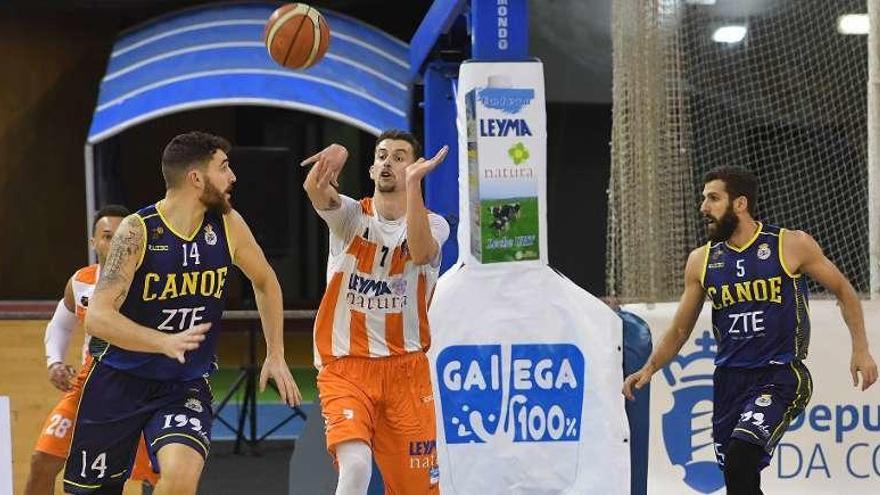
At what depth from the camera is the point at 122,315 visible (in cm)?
550

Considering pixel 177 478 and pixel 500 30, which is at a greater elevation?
pixel 500 30

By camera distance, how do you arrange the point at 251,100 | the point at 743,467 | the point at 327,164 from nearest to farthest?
the point at 327,164
the point at 743,467
the point at 251,100

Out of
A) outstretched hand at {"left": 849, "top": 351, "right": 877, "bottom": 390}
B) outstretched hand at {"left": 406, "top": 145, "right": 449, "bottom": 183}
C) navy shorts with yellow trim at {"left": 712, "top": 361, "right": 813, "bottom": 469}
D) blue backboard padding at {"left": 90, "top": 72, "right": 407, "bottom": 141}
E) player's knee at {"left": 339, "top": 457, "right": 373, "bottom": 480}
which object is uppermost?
blue backboard padding at {"left": 90, "top": 72, "right": 407, "bottom": 141}

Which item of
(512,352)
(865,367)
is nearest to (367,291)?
(512,352)

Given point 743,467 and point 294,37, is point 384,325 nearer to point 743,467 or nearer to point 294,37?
point 743,467

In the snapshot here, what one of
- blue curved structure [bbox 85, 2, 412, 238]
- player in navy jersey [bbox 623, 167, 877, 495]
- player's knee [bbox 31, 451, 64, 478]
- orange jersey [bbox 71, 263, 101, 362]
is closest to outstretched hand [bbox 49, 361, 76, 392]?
orange jersey [bbox 71, 263, 101, 362]

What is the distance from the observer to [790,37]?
14.6 m

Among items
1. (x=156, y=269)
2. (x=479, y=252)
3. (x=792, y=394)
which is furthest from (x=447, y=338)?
(x=156, y=269)

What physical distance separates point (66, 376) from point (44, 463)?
602 mm

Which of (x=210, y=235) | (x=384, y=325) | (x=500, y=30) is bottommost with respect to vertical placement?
(x=384, y=325)

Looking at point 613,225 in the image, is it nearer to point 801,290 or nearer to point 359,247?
point 801,290

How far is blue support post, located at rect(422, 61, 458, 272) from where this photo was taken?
34.5ft

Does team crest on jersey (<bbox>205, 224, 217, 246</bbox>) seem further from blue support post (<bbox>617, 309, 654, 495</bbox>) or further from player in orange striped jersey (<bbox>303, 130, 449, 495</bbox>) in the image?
blue support post (<bbox>617, 309, 654, 495</bbox>)

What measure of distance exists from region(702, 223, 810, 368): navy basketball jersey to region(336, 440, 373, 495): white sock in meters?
2.19
